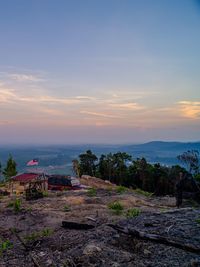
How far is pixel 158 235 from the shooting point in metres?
6.58

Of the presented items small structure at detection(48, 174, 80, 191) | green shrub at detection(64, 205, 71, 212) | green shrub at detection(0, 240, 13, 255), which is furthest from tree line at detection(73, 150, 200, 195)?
green shrub at detection(0, 240, 13, 255)

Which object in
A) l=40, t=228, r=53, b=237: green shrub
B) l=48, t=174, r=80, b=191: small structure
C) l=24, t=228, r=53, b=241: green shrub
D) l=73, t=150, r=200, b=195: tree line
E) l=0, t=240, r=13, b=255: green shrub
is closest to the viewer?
l=0, t=240, r=13, b=255: green shrub

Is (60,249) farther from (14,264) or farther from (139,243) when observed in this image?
(139,243)

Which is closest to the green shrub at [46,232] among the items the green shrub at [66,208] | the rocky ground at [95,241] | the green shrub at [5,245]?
the rocky ground at [95,241]

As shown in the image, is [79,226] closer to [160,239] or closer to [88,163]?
[160,239]

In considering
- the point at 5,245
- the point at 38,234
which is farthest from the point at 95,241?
the point at 5,245

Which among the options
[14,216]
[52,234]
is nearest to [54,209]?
[14,216]

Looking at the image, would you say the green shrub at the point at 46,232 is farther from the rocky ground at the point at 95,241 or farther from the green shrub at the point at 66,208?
the green shrub at the point at 66,208

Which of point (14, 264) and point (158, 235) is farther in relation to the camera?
point (158, 235)

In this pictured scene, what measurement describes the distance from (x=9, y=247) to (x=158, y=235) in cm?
336

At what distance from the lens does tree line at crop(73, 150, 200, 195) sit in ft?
106

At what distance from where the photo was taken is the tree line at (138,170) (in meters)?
32.3

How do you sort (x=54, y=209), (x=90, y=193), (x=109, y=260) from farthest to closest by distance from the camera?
(x=90, y=193)
(x=54, y=209)
(x=109, y=260)

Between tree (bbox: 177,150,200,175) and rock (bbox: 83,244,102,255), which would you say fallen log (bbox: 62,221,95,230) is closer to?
rock (bbox: 83,244,102,255)
